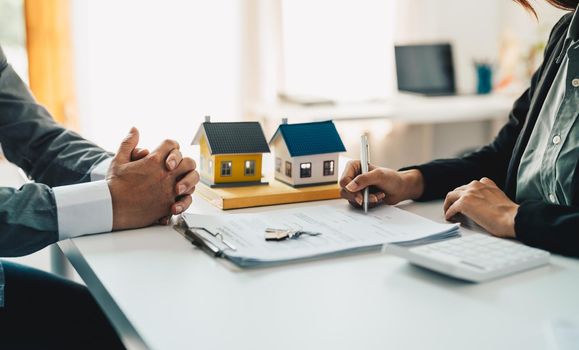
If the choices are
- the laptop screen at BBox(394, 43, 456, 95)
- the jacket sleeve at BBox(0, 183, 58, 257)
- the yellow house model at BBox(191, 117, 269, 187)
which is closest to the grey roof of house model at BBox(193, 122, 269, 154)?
the yellow house model at BBox(191, 117, 269, 187)

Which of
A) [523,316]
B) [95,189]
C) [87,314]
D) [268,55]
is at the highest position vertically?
[268,55]

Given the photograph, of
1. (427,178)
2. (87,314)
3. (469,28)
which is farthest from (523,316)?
(469,28)

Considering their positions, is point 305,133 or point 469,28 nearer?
point 305,133

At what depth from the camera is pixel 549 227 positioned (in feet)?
3.09

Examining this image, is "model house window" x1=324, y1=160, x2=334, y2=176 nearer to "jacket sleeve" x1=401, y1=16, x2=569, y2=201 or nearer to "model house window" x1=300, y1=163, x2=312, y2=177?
"model house window" x1=300, y1=163, x2=312, y2=177

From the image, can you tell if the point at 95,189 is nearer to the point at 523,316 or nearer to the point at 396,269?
the point at 396,269

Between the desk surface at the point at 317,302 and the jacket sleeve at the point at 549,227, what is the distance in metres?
0.02


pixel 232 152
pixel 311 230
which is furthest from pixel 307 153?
pixel 311 230

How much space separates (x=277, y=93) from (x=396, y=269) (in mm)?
2478

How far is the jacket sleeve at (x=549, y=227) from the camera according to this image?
928 mm

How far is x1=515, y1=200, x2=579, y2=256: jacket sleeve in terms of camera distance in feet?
3.04

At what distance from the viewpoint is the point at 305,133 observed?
4.33 feet

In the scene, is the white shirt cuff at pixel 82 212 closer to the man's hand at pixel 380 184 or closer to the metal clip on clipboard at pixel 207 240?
the metal clip on clipboard at pixel 207 240

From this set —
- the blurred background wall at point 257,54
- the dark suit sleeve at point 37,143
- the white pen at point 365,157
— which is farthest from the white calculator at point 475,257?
the blurred background wall at point 257,54
